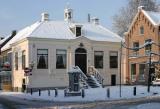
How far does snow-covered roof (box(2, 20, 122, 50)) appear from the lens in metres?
53.7

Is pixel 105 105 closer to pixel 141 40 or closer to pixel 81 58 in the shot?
pixel 81 58

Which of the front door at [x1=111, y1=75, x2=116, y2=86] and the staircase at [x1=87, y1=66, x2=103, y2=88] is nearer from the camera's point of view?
the staircase at [x1=87, y1=66, x2=103, y2=88]

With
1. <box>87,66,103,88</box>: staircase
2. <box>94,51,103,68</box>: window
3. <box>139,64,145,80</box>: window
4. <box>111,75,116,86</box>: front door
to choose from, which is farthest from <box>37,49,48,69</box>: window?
<box>139,64,145,80</box>: window

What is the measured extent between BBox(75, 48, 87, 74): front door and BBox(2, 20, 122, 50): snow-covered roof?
186 centimetres

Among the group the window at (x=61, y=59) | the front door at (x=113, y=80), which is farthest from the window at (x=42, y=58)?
the front door at (x=113, y=80)

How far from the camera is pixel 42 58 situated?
52344mm

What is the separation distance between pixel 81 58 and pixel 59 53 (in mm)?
2893

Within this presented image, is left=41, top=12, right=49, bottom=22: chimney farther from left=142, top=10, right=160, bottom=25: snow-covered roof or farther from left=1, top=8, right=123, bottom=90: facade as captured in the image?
left=142, top=10, right=160, bottom=25: snow-covered roof

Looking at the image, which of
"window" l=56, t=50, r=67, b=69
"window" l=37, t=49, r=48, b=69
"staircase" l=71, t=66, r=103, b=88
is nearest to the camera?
"staircase" l=71, t=66, r=103, b=88

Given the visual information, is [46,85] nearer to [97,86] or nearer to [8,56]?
[97,86]

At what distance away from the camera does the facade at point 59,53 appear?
5184 centimetres

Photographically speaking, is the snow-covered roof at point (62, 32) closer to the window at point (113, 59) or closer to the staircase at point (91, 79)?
the window at point (113, 59)

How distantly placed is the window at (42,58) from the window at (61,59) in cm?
141

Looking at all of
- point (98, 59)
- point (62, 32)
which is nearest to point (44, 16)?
point (62, 32)
